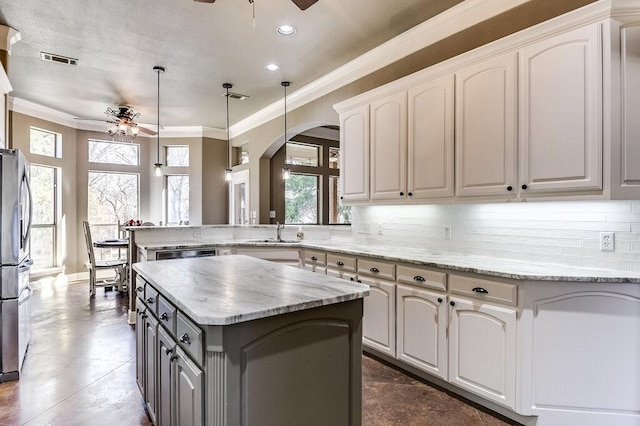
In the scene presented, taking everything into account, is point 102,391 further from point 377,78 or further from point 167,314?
point 377,78

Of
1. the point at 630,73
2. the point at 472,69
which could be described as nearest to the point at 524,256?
the point at 630,73

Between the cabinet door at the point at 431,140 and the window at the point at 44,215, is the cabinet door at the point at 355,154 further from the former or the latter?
the window at the point at 44,215

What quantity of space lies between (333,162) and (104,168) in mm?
4704

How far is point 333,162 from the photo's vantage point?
7.56m

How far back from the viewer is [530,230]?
2516 millimetres

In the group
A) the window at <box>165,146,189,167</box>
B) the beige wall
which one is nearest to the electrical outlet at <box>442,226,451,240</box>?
the beige wall

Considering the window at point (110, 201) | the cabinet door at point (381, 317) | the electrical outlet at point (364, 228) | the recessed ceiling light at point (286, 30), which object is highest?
the recessed ceiling light at point (286, 30)

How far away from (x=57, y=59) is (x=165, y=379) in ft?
13.5

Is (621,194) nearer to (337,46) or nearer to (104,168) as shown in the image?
(337,46)

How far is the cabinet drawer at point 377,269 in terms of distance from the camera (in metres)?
2.83

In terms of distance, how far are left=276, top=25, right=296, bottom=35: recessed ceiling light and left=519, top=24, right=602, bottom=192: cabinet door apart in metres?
2.00

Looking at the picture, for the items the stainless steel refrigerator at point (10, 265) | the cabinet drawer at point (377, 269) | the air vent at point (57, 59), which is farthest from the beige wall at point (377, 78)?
the stainless steel refrigerator at point (10, 265)

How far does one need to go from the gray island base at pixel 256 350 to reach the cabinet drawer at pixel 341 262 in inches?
55.8

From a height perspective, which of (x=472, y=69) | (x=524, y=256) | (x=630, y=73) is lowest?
(x=524, y=256)
